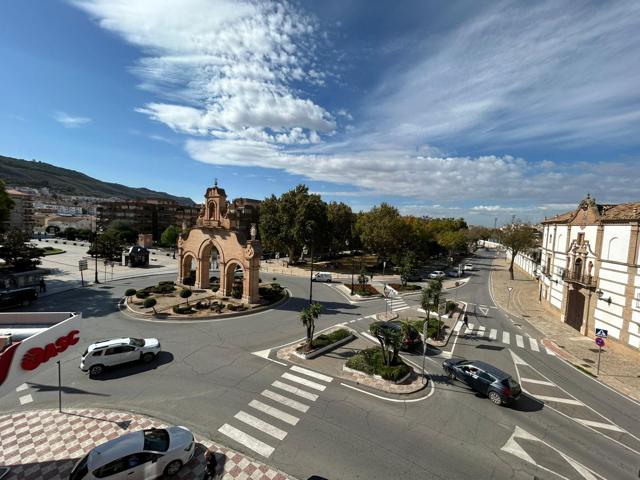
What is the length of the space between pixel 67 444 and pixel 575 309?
3865cm

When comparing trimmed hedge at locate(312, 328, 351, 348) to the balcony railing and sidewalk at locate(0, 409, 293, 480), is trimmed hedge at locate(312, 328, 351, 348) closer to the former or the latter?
sidewalk at locate(0, 409, 293, 480)

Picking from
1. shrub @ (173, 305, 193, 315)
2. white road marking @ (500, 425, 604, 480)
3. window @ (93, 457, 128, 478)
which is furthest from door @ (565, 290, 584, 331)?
shrub @ (173, 305, 193, 315)

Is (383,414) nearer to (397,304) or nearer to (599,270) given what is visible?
(397,304)

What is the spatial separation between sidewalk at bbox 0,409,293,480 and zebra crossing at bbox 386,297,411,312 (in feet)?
78.7

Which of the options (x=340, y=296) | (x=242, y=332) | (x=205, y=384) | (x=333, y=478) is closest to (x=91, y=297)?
(x=242, y=332)

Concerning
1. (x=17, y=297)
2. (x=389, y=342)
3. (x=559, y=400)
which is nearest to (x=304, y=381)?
(x=389, y=342)

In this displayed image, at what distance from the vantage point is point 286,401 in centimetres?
1434

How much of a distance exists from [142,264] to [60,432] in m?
45.7

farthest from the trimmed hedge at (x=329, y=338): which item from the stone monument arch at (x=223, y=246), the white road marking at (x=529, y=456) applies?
the white road marking at (x=529, y=456)

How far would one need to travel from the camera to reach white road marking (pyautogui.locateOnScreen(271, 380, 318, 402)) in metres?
14.8

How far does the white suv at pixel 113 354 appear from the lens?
16141 mm

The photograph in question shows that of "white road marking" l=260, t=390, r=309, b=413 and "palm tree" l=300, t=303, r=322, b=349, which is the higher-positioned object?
"palm tree" l=300, t=303, r=322, b=349

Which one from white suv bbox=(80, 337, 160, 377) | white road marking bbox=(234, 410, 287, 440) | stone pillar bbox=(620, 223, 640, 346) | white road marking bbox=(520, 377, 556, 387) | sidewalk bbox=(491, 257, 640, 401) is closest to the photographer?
white road marking bbox=(234, 410, 287, 440)

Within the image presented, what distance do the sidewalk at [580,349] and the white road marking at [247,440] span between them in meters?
20.0
